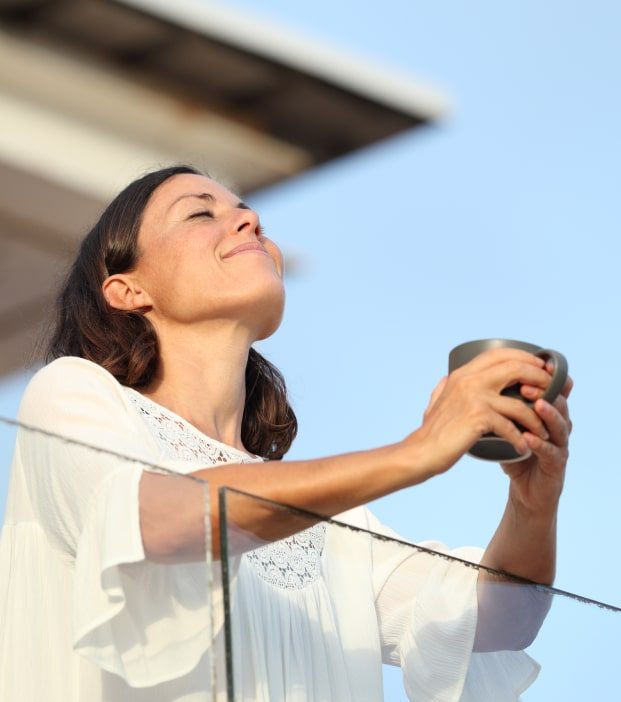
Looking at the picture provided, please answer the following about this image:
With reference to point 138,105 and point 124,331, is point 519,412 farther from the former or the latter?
point 138,105

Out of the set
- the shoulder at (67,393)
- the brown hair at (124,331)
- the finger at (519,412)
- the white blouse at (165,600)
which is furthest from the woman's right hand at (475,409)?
the brown hair at (124,331)

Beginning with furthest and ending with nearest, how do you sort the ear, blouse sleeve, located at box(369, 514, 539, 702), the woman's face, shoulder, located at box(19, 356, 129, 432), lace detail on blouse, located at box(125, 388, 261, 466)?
the ear < the woman's face < lace detail on blouse, located at box(125, 388, 261, 466) < shoulder, located at box(19, 356, 129, 432) < blouse sleeve, located at box(369, 514, 539, 702)

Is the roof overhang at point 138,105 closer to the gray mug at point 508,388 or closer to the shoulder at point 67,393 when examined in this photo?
the shoulder at point 67,393

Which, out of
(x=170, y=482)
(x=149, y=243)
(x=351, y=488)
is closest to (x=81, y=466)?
(x=170, y=482)

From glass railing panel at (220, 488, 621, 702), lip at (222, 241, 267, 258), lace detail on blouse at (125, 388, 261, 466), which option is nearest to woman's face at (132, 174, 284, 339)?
lip at (222, 241, 267, 258)

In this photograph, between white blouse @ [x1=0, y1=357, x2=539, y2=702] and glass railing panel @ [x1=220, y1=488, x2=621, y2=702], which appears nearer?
white blouse @ [x1=0, y1=357, x2=539, y2=702]

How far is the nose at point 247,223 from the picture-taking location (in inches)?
85.6

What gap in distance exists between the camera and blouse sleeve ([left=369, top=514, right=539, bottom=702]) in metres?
1.67

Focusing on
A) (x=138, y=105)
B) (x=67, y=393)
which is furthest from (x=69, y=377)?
(x=138, y=105)

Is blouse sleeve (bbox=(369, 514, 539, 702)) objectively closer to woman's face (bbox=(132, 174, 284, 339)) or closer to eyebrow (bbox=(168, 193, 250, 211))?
woman's face (bbox=(132, 174, 284, 339))

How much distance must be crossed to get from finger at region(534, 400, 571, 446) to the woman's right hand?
1 cm

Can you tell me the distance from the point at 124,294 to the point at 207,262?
16 centimetres

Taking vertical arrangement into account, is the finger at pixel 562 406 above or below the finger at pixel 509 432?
above

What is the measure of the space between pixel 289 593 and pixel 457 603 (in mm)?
186
